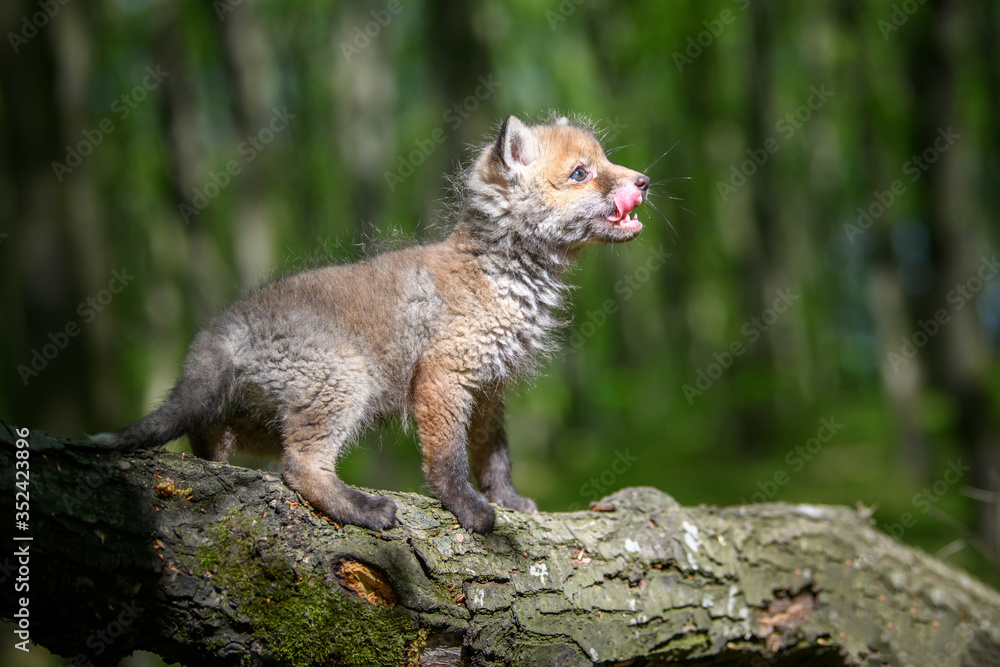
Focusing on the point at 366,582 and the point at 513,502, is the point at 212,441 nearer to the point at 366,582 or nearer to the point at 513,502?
the point at 366,582

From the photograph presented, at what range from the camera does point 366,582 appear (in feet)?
10.4

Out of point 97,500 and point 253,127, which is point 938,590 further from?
point 253,127

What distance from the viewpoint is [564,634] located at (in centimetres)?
347

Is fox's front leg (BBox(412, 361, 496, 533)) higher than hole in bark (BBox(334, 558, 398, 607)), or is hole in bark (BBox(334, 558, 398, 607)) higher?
fox's front leg (BBox(412, 361, 496, 533))
